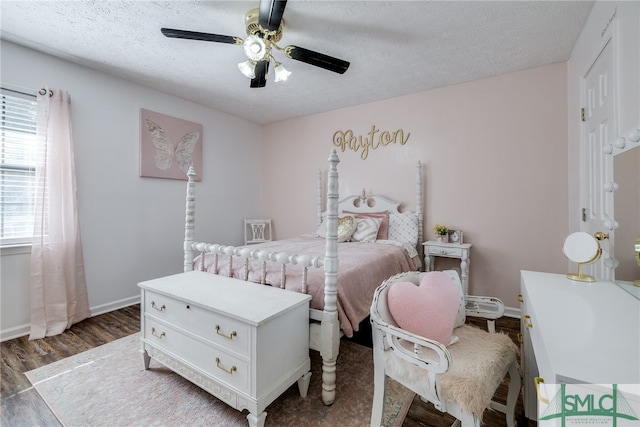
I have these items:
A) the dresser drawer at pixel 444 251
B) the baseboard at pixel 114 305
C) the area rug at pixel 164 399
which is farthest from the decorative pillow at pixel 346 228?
the baseboard at pixel 114 305

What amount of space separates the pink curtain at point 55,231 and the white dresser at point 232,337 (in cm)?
129

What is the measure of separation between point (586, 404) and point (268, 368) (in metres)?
1.20

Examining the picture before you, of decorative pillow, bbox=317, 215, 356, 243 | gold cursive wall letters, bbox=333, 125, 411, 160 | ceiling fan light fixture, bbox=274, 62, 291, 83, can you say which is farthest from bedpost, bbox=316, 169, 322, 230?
ceiling fan light fixture, bbox=274, 62, 291, 83

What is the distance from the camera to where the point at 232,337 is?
1.36 m

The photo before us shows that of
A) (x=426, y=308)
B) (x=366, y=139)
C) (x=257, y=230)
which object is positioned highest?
(x=366, y=139)

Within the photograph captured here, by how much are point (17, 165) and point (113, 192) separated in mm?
718

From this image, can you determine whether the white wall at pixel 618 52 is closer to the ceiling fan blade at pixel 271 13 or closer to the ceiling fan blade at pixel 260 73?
the ceiling fan blade at pixel 271 13

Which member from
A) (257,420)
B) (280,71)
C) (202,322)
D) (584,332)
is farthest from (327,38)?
(257,420)

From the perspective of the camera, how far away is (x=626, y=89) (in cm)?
144

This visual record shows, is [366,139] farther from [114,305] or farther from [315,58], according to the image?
[114,305]

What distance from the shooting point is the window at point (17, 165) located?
230 cm

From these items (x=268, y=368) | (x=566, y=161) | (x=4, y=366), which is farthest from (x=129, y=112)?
(x=566, y=161)

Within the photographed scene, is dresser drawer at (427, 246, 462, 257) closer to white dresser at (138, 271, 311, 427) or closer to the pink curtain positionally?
white dresser at (138, 271, 311, 427)

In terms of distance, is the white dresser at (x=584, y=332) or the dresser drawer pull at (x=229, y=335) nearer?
the white dresser at (x=584, y=332)
